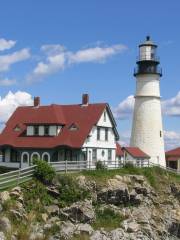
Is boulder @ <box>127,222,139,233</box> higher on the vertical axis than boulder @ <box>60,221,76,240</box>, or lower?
lower

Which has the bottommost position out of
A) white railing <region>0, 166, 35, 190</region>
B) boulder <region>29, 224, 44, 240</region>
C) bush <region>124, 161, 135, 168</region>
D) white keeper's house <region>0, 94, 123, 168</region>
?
boulder <region>29, 224, 44, 240</region>

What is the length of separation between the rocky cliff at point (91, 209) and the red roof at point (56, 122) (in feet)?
20.3

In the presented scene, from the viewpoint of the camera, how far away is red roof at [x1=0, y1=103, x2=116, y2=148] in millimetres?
39531

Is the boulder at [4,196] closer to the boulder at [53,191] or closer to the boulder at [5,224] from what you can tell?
the boulder at [5,224]

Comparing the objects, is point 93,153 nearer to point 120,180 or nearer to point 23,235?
point 120,180

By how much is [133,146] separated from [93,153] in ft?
26.5

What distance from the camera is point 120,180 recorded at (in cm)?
3419

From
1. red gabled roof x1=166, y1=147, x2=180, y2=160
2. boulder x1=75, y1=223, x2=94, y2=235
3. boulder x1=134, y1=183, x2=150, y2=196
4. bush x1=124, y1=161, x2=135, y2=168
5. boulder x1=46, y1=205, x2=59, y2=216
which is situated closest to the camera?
boulder x1=75, y1=223, x2=94, y2=235

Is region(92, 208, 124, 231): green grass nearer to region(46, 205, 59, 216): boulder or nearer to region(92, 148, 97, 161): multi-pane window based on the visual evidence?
region(46, 205, 59, 216): boulder

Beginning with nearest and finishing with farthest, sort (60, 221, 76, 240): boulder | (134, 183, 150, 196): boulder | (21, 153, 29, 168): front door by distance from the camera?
(60, 221, 76, 240): boulder, (134, 183, 150, 196): boulder, (21, 153, 29, 168): front door

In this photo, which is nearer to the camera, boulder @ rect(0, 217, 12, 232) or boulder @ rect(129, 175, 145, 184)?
boulder @ rect(0, 217, 12, 232)

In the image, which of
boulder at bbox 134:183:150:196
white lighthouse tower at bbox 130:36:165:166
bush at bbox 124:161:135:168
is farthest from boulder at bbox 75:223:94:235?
white lighthouse tower at bbox 130:36:165:166

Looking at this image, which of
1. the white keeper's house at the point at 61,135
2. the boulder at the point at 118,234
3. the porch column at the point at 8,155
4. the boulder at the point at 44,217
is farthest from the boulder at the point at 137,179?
the porch column at the point at 8,155

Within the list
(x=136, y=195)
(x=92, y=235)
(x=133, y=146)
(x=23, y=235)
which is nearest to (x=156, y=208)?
(x=136, y=195)
